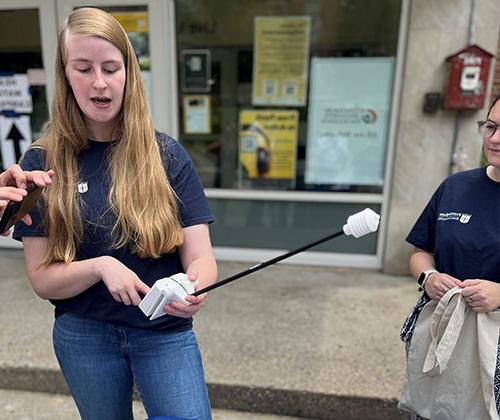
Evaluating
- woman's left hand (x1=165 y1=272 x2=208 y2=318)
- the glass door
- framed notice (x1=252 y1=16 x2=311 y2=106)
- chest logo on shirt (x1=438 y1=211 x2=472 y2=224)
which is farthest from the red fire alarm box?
the glass door

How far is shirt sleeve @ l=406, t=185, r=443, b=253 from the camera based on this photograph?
1.65 meters

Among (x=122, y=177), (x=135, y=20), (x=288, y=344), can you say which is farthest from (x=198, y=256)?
(x=135, y=20)

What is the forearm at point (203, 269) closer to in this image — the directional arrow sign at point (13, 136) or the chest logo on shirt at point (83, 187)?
the chest logo on shirt at point (83, 187)

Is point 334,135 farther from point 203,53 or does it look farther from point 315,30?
point 203,53

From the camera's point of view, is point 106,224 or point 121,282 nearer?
point 121,282

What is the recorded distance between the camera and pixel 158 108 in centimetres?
394

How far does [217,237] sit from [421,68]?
237 cm

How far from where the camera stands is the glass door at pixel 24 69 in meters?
3.90

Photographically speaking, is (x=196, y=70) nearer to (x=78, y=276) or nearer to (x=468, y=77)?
(x=468, y=77)

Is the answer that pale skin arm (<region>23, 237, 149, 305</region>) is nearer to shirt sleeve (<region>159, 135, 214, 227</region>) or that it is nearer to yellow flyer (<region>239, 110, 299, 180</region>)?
shirt sleeve (<region>159, 135, 214, 227</region>)

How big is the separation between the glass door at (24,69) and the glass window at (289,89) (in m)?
1.23

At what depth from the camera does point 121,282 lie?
1.13m

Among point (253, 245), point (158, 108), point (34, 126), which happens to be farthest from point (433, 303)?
point (34, 126)

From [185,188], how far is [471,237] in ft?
3.23
